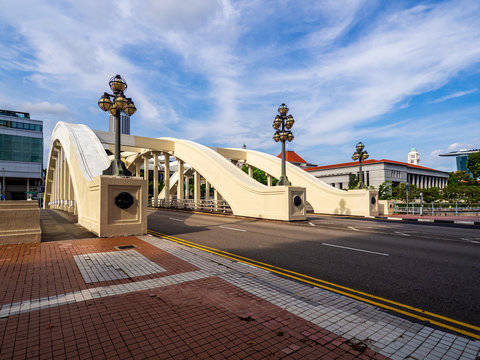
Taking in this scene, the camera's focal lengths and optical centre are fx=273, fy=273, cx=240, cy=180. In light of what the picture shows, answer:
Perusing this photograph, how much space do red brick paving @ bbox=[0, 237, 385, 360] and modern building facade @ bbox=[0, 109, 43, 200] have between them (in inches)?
3143

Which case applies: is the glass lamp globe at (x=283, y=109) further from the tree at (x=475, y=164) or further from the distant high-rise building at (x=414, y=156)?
the distant high-rise building at (x=414, y=156)

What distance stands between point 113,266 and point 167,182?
1087 inches

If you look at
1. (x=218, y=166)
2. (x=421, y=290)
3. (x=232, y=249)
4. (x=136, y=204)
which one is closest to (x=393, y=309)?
(x=421, y=290)

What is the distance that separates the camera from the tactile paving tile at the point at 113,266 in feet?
18.4

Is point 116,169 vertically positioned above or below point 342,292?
above

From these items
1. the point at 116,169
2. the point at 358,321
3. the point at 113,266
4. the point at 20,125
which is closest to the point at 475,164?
the point at 116,169

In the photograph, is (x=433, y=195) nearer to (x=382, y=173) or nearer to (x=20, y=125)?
(x=382, y=173)

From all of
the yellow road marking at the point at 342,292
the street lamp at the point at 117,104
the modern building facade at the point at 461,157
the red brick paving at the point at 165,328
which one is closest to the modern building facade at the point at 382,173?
the street lamp at the point at 117,104

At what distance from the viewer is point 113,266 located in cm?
633

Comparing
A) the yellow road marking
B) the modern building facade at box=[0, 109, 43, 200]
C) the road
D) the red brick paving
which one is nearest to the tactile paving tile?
the red brick paving

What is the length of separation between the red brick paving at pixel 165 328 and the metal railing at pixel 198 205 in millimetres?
19188

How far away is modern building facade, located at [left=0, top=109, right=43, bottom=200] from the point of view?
68.2m

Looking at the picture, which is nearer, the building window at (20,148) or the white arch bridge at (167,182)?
the white arch bridge at (167,182)

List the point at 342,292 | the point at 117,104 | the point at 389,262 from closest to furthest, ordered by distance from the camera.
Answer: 1. the point at 342,292
2. the point at 389,262
3. the point at 117,104
